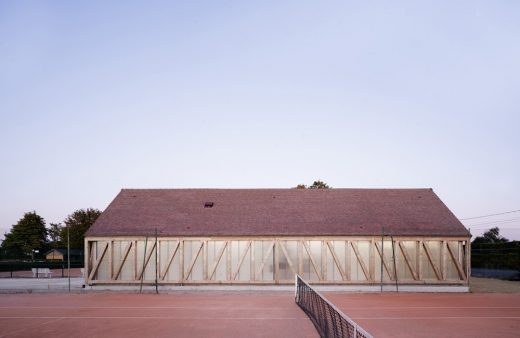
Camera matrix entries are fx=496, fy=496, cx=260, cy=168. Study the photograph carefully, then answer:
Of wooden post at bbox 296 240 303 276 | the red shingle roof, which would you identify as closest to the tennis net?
wooden post at bbox 296 240 303 276

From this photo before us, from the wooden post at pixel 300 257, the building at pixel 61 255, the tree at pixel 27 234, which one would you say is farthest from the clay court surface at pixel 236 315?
the tree at pixel 27 234

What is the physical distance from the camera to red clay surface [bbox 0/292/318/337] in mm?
17578

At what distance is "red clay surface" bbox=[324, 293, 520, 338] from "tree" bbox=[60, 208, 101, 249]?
78.0m

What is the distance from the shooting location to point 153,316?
21422mm

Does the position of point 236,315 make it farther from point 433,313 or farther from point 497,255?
point 497,255

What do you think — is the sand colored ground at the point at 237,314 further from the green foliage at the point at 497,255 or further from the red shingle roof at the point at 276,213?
the green foliage at the point at 497,255

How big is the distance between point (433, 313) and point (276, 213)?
50.5 feet

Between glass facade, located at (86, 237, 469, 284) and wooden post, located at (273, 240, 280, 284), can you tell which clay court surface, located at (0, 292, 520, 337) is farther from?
glass facade, located at (86, 237, 469, 284)

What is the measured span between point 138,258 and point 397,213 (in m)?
18.5

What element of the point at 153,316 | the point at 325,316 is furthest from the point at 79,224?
the point at 325,316

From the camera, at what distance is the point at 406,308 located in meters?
24.3

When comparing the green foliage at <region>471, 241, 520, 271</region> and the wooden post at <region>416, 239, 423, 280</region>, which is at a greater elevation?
the wooden post at <region>416, 239, 423, 280</region>

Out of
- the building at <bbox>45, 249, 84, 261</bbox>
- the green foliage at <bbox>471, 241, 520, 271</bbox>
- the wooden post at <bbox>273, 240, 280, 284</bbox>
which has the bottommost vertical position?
the building at <bbox>45, 249, 84, 261</bbox>

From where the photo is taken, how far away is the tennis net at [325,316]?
36.0 ft
